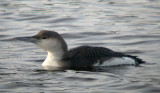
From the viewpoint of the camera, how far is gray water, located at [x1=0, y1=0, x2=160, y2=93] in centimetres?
761

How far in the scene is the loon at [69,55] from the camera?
29.3 feet

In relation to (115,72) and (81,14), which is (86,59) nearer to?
(115,72)

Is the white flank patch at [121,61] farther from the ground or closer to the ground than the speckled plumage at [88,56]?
closer to the ground

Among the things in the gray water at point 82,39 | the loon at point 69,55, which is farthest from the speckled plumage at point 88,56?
the gray water at point 82,39

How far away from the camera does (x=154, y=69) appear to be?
8688 millimetres

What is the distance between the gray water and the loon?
214 mm

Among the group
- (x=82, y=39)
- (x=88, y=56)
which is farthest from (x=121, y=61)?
(x=82, y=39)

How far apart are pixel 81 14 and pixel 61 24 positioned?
1.26m

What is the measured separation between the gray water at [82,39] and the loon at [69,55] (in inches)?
8.4

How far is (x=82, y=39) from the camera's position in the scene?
471 inches

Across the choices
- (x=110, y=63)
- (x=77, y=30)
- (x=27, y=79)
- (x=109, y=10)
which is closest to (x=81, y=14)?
(x=109, y=10)

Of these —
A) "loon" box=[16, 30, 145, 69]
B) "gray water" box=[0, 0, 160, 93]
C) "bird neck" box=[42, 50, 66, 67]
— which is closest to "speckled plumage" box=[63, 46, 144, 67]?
"loon" box=[16, 30, 145, 69]

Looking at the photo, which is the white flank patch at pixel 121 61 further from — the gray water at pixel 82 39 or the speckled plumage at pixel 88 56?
the gray water at pixel 82 39

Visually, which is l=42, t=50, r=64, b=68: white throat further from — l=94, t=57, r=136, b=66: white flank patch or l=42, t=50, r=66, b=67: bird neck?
l=94, t=57, r=136, b=66: white flank patch
